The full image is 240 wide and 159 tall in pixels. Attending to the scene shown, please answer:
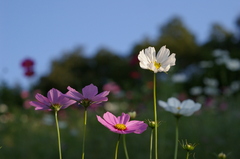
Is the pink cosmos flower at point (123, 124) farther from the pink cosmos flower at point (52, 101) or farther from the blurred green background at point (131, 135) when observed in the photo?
the blurred green background at point (131, 135)

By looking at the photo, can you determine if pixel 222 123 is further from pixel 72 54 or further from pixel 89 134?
pixel 72 54

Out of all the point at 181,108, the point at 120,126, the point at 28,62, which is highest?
the point at 28,62

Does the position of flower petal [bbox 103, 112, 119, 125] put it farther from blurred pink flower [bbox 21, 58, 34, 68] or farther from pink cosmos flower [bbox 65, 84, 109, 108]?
blurred pink flower [bbox 21, 58, 34, 68]

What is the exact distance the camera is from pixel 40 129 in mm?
4652

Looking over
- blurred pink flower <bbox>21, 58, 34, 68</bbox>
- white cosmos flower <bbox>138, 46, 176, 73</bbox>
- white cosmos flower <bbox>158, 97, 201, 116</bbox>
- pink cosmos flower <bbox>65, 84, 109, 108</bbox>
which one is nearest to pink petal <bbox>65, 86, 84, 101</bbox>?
pink cosmos flower <bbox>65, 84, 109, 108</bbox>

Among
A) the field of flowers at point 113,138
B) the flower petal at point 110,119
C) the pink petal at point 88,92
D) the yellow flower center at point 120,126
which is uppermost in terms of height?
the field of flowers at point 113,138

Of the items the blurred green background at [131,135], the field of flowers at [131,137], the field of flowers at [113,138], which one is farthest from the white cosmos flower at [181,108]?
the field of flowers at [113,138]

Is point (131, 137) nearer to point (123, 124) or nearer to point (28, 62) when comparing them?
point (28, 62)

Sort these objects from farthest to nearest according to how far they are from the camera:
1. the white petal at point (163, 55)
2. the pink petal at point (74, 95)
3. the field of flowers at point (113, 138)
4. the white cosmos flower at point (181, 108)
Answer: the field of flowers at point (113, 138)
the white cosmos flower at point (181, 108)
the white petal at point (163, 55)
the pink petal at point (74, 95)

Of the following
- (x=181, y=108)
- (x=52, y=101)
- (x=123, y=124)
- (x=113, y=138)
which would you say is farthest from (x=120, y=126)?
(x=113, y=138)

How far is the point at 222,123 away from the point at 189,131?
533mm

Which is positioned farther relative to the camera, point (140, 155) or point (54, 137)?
point (54, 137)

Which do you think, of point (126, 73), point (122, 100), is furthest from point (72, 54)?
point (122, 100)

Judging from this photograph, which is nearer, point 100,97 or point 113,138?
point 100,97
